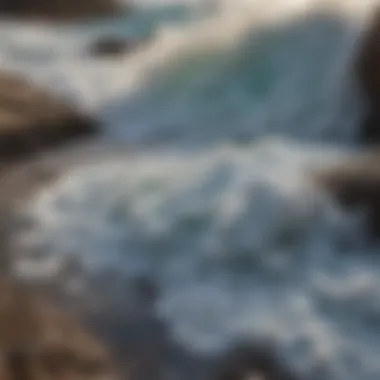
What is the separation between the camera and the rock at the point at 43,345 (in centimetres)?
133

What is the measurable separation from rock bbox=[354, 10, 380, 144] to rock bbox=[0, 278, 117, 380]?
110cm

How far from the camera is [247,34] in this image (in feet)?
8.76

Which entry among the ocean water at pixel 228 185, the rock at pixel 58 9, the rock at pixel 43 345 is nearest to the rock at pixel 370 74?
the ocean water at pixel 228 185

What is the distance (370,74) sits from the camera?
232cm

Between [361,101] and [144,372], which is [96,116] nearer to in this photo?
[361,101]

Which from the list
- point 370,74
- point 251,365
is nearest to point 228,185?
point 251,365

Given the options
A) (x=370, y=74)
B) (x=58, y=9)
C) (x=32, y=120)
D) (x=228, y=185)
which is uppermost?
(x=58, y=9)

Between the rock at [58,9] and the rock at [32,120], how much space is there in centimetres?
89

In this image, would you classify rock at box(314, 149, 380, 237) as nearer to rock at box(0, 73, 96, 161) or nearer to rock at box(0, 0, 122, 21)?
rock at box(0, 73, 96, 161)

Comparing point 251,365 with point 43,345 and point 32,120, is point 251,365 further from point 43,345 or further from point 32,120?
point 32,120

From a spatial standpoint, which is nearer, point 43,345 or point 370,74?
point 43,345

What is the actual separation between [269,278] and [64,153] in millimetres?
827

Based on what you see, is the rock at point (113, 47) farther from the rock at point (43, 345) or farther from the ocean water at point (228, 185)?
the rock at point (43, 345)

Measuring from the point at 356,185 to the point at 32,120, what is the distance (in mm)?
997
